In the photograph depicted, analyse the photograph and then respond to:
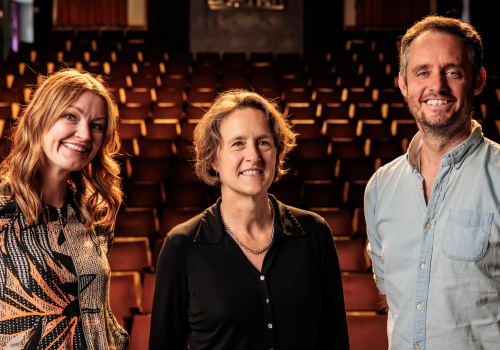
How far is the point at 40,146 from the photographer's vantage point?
0.60 m

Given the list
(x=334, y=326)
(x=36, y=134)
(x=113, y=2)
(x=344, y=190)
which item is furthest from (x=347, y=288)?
(x=113, y=2)

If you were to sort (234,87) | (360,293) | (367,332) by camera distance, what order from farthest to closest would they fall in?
(234,87) → (360,293) → (367,332)

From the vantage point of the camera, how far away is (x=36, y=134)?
0.60 meters

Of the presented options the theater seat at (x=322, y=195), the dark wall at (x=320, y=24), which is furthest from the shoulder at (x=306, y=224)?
the dark wall at (x=320, y=24)

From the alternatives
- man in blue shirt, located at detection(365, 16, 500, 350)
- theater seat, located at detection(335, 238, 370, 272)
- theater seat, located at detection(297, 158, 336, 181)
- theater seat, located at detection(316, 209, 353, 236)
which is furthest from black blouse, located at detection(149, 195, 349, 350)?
theater seat, located at detection(297, 158, 336, 181)

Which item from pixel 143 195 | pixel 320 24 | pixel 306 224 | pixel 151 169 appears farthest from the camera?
pixel 320 24

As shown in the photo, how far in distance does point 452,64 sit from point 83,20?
14.7ft

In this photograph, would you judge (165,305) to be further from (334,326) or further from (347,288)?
(347,288)

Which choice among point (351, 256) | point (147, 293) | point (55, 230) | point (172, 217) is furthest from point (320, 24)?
point (55, 230)

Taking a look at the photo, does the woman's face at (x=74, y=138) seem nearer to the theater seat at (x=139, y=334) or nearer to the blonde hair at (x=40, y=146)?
the blonde hair at (x=40, y=146)

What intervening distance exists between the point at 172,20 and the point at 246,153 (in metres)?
4.06

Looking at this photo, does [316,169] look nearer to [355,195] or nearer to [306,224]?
[355,195]

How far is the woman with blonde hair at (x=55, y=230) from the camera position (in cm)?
55

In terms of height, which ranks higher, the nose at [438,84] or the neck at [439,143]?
the nose at [438,84]
